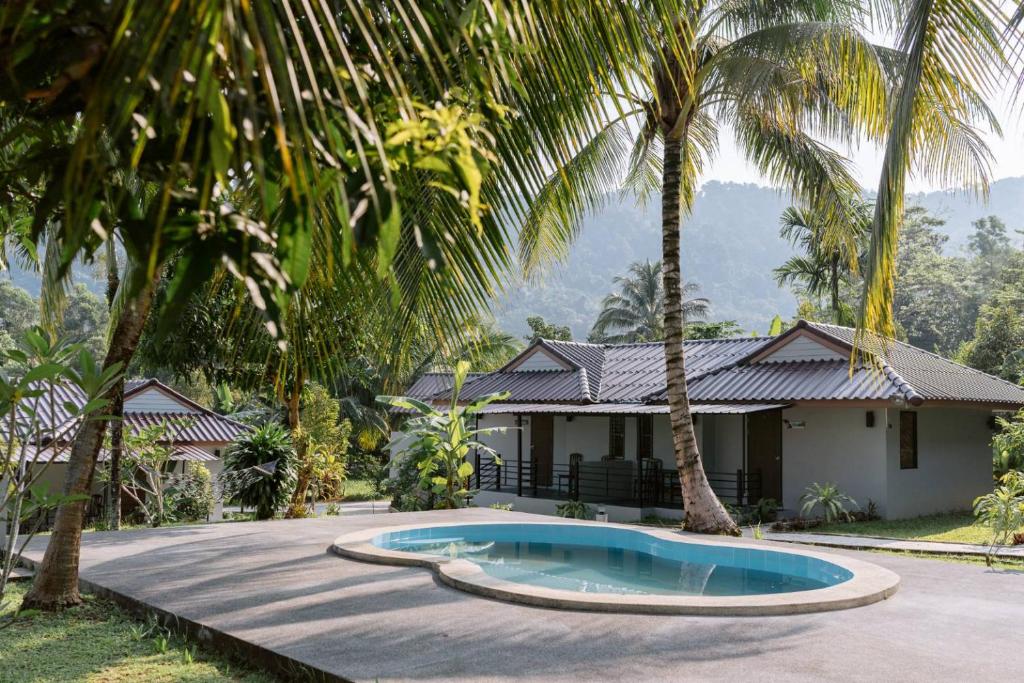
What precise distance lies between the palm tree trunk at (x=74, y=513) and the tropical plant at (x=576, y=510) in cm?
1351

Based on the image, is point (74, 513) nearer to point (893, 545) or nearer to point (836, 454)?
point (893, 545)

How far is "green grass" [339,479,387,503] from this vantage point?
33094 mm

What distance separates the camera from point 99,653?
6.57 meters

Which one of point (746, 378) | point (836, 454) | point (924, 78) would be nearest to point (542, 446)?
point (746, 378)

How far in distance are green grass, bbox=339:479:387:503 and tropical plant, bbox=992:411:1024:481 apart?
2028cm

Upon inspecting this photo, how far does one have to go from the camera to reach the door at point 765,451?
20.6m

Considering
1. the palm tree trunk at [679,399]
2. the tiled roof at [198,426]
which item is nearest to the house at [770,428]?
the palm tree trunk at [679,399]

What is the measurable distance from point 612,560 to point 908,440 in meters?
10.2

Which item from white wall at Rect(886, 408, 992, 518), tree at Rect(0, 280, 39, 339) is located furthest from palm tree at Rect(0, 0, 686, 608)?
tree at Rect(0, 280, 39, 339)

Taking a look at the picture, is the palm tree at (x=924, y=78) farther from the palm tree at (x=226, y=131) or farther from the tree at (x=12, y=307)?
the tree at (x=12, y=307)

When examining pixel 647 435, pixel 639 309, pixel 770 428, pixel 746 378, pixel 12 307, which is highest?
pixel 639 309

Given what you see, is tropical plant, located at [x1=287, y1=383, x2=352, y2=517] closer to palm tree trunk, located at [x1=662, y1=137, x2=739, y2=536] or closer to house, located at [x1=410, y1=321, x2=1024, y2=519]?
house, located at [x1=410, y1=321, x2=1024, y2=519]

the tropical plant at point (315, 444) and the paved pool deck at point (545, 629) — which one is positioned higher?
the tropical plant at point (315, 444)

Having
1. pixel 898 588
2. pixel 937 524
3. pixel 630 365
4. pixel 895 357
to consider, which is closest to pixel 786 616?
pixel 898 588
